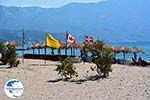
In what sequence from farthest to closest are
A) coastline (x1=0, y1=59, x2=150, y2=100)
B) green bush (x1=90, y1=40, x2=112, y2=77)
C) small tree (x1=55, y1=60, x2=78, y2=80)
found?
small tree (x1=55, y1=60, x2=78, y2=80), green bush (x1=90, y1=40, x2=112, y2=77), coastline (x1=0, y1=59, x2=150, y2=100)

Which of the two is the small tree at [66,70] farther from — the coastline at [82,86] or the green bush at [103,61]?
the green bush at [103,61]

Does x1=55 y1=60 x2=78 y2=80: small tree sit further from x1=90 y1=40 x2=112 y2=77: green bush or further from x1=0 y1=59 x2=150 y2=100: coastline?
x1=90 y1=40 x2=112 y2=77: green bush

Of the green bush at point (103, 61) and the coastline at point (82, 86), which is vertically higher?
the green bush at point (103, 61)

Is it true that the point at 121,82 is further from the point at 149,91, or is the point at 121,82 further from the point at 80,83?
the point at 149,91

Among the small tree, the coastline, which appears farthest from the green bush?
the small tree

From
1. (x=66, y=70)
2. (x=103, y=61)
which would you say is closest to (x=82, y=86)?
(x=103, y=61)

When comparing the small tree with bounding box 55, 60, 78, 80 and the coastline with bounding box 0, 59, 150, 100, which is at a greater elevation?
the small tree with bounding box 55, 60, 78, 80

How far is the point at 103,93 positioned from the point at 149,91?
1512 millimetres

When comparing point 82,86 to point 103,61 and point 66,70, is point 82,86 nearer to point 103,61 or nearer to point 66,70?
point 103,61

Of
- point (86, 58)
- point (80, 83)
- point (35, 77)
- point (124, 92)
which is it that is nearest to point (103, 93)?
point (124, 92)

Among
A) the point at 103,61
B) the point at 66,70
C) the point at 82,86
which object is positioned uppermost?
the point at 103,61

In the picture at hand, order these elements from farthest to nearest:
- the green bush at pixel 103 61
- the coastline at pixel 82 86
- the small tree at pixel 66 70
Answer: the small tree at pixel 66 70, the green bush at pixel 103 61, the coastline at pixel 82 86

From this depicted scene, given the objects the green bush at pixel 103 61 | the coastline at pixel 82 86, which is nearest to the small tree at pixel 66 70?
the coastline at pixel 82 86

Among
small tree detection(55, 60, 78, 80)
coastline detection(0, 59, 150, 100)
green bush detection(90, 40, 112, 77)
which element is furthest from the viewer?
small tree detection(55, 60, 78, 80)
